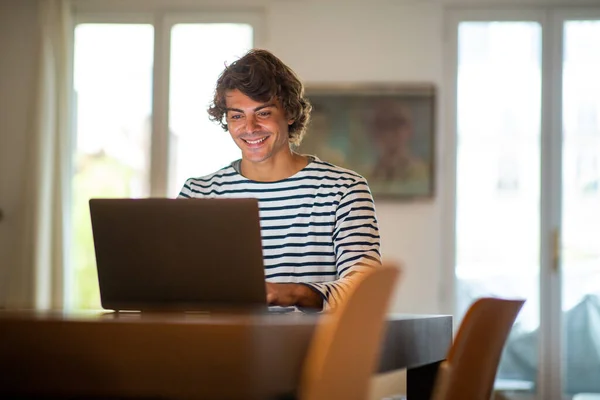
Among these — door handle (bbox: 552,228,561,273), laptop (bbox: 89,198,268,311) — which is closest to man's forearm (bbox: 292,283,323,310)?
laptop (bbox: 89,198,268,311)

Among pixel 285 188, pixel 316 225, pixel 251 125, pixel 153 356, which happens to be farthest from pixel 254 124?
pixel 153 356

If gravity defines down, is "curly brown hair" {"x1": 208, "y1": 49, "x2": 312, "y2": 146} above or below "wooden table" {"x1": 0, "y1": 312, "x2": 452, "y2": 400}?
above

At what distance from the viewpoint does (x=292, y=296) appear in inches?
71.8

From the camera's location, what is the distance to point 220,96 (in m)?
2.33

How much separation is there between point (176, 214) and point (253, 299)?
0.20 meters

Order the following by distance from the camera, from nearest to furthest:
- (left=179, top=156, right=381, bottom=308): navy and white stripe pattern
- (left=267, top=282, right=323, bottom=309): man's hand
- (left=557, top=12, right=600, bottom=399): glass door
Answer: (left=267, top=282, right=323, bottom=309): man's hand < (left=179, top=156, right=381, bottom=308): navy and white stripe pattern < (left=557, top=12, right=600, bottom=399): glass door

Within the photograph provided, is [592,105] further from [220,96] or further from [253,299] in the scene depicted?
[253,299]

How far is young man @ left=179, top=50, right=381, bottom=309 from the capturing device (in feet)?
7.17

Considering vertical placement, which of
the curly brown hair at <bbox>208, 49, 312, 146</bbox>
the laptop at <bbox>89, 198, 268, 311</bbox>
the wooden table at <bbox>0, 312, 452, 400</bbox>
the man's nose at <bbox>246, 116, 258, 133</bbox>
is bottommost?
the wooden table at <bbox>0, 312, 452, 400</bbox>

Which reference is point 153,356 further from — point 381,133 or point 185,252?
point 381,133

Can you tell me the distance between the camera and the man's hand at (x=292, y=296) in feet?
5.82

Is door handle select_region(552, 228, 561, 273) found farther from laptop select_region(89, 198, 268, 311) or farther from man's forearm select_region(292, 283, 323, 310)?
laptop select_region(89, 198, 268, 311)

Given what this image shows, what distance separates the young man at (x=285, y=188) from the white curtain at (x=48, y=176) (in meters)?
3.16

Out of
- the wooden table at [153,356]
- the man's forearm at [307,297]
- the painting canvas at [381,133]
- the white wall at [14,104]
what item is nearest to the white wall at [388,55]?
the painting canvas at [381,133]
